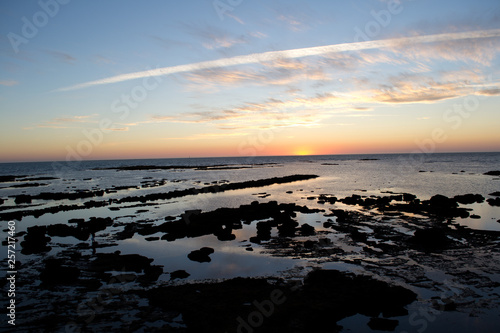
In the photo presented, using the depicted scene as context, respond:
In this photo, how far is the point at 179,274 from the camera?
14.0 m

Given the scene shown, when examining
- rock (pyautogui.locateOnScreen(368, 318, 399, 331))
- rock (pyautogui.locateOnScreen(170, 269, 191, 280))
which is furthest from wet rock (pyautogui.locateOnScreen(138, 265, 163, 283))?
rock (pyautogui.locateOnScreen(368, 318, 399, 331))

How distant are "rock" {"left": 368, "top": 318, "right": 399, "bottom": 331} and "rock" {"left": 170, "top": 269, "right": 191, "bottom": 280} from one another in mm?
8376

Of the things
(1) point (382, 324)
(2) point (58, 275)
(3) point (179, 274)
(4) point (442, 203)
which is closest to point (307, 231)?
(3) point (179, 274)

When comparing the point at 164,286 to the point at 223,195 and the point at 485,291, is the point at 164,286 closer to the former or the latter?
the point at 485,291

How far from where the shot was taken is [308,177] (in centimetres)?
7569

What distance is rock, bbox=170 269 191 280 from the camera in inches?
542

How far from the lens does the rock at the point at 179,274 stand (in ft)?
45.1

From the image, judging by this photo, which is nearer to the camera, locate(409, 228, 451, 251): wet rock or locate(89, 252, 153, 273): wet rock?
locate(89, 252, 153, 273): wet rock

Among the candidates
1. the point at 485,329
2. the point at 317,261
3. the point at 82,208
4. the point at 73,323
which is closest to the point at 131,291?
the point at 73,323

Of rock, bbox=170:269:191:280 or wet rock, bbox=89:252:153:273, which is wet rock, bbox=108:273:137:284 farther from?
rock, bbox=170:269:191:280

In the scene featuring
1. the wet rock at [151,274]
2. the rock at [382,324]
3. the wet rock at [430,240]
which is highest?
the wet rock at [430,240]

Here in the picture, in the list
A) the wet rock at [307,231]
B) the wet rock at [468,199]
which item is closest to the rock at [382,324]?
the wet rock at [307,231]

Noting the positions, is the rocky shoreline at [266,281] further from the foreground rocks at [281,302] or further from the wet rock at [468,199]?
the wet rock at [468,199]

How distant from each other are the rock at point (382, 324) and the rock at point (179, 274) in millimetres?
8376
